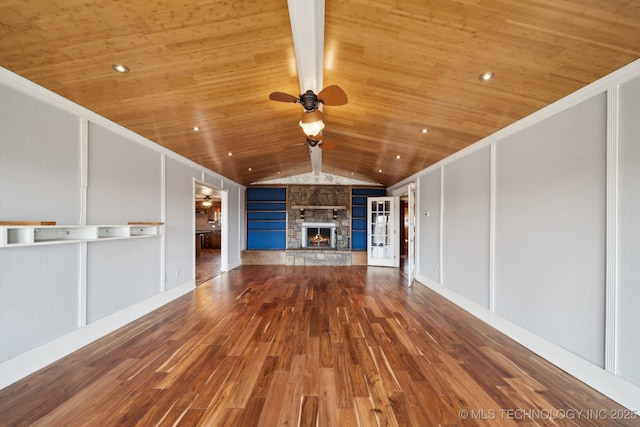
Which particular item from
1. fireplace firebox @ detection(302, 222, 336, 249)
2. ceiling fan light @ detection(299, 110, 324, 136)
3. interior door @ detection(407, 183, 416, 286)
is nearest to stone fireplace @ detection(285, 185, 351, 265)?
fireplace firebox @ detection(302, 222, 336, 249)

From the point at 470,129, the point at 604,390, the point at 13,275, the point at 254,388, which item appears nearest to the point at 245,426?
the point at 254,388

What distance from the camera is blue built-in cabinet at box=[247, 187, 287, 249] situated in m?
8.29

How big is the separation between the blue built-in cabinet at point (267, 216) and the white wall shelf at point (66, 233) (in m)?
4.71

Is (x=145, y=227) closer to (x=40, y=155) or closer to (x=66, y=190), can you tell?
(x=66, y=190)

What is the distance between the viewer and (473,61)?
2021 millimetres

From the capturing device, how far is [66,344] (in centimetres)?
240

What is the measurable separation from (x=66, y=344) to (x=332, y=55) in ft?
11.9

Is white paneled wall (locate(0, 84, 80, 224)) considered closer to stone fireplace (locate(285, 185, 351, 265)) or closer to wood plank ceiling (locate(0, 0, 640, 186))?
wood plank ceiling (locate(0, 0, 640, 186))

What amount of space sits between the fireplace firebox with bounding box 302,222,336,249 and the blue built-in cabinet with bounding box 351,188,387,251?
67 cm

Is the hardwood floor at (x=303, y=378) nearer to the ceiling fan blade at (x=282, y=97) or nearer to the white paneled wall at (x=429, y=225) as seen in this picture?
the white paneled wall at (x=429, y=225)

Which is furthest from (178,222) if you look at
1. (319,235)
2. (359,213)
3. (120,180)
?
(359,213)

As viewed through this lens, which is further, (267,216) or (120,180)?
(267,216)

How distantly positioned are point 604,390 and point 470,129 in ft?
8.81

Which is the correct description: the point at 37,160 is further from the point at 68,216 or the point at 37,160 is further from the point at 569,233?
the point at 569,233
